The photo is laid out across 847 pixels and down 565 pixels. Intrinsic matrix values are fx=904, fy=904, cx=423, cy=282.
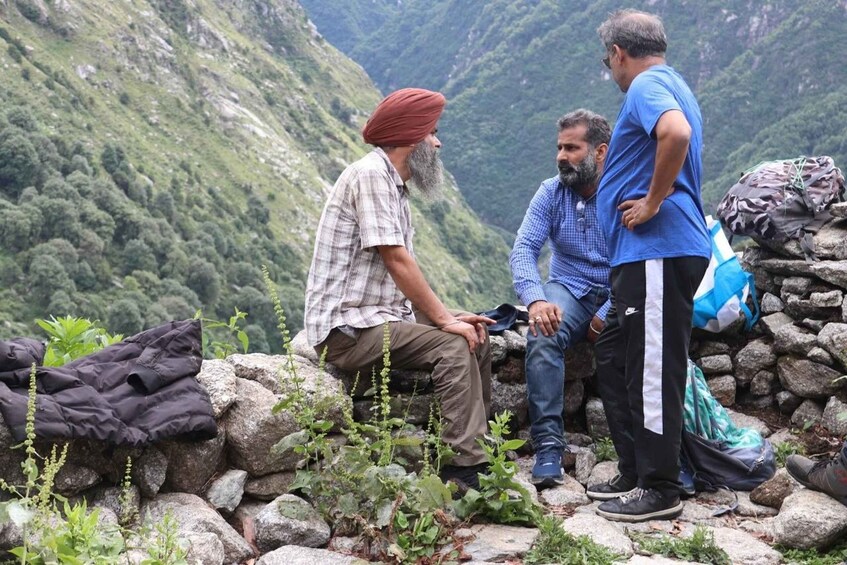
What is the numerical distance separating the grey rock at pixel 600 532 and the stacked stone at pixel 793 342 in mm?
2074

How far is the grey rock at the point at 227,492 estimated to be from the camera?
4309 mm

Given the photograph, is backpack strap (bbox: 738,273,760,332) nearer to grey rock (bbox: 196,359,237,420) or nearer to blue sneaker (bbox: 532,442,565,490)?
blue sneaker (bbox: 532,442,565,490)

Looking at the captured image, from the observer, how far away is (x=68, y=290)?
73.5 meters

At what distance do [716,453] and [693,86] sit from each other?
571 ft

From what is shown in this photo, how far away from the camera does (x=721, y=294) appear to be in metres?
6.01

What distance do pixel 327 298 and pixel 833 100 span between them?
12627 cm

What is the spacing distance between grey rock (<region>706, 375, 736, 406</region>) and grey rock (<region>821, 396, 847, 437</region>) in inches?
24.6

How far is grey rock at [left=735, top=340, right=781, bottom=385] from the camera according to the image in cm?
612

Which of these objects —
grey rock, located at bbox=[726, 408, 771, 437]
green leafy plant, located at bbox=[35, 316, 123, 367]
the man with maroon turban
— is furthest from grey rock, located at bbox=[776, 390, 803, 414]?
green leafy plant, located at bbox=[35, 316, 123, 367]

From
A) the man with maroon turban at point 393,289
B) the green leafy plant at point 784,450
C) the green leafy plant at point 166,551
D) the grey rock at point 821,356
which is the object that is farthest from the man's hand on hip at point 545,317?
the green leafy plant at point 166,551

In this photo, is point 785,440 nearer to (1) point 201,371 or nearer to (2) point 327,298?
(2) point 327,298

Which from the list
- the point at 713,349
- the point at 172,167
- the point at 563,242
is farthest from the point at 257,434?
the point at 172,167

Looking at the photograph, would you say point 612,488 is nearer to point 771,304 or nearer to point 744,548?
point 744,548

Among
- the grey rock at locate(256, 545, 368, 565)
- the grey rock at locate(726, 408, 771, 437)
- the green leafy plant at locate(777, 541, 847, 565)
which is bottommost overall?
the grey rock at locate(256, 545, 368, 565)
